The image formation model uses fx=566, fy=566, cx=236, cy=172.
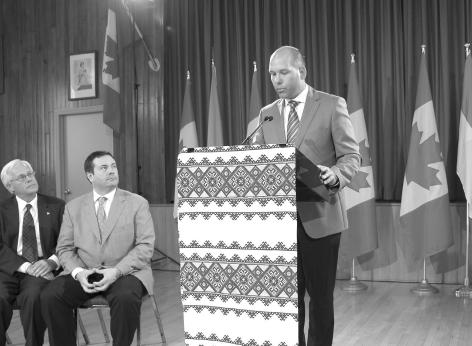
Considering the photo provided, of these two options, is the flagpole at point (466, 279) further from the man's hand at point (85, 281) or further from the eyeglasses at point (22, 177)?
the eyeglasses at point (22, 177)

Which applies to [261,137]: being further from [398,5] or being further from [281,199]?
[398,5]

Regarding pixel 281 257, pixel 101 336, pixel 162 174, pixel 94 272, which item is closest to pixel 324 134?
pixel 281 257

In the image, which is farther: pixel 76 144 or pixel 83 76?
pixel 76 144

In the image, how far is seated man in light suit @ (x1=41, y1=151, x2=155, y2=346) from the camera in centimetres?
289

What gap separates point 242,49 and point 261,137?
13.1 feet

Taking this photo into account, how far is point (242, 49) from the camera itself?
20.6 ft

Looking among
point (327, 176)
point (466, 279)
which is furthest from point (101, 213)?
point (466, 279)

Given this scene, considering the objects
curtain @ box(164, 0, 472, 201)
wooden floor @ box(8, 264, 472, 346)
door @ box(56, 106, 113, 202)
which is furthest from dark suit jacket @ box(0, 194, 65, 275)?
door @ box(56, 106, 113, 202)

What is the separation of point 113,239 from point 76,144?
4716 mm

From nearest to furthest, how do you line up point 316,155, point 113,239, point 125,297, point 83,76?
point 316,155 → point 125,297 → point 113,239 → point 83,76

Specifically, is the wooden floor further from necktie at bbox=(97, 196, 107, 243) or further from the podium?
the podium

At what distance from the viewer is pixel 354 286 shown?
513 cm

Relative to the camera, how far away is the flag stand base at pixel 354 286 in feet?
16.7

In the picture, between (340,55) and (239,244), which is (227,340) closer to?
(239,244)
